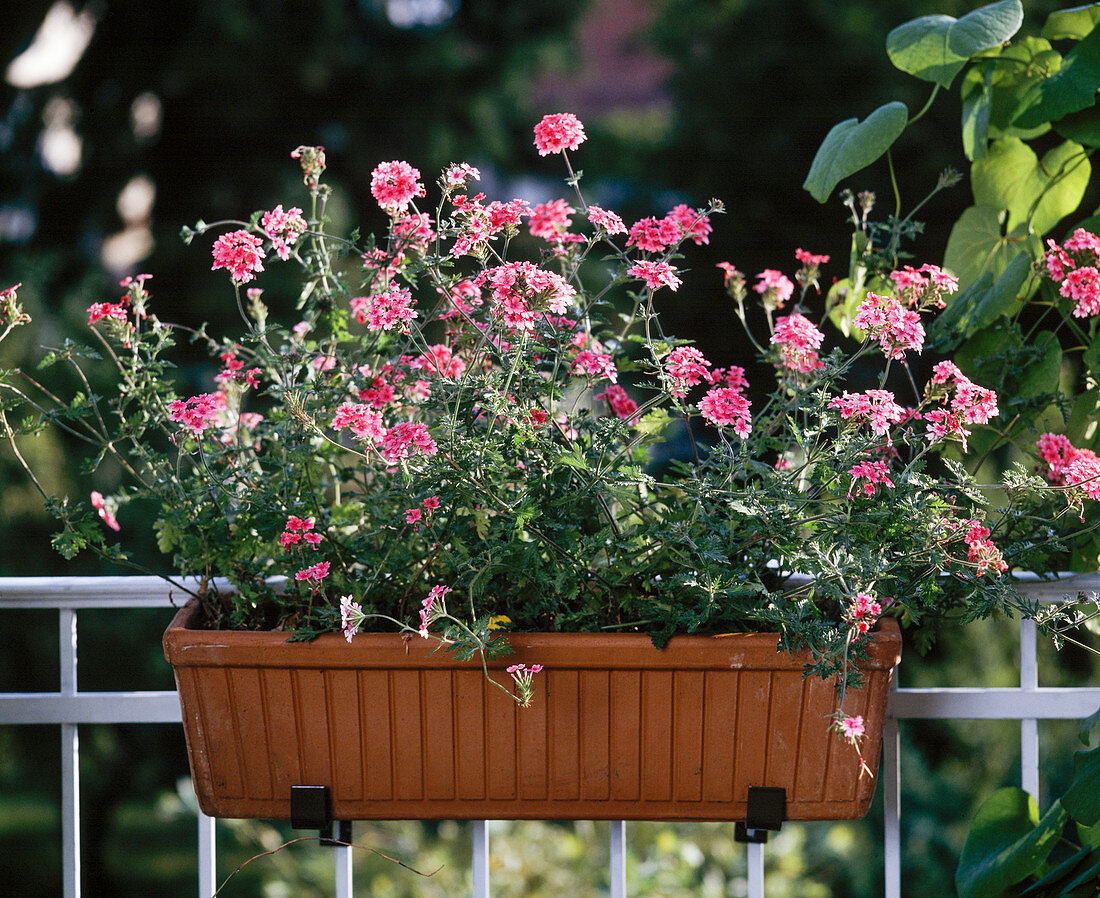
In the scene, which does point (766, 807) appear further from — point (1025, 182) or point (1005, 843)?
point (1025, 182)

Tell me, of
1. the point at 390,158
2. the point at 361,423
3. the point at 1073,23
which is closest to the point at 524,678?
the point at 361,423

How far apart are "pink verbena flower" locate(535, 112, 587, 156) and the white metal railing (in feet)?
2.15

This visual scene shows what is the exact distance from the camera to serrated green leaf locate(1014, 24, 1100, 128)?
3.38 feet

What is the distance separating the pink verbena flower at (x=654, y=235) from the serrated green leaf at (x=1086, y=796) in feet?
2.08

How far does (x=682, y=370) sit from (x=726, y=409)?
0.17 feet

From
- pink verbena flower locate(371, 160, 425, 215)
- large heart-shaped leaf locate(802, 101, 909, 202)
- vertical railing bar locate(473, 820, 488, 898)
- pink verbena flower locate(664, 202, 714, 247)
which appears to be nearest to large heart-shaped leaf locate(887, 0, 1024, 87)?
large heart-shaped leaf locate(802, 101, 909, 202)

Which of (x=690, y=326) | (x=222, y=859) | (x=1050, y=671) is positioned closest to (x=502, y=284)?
(x=1050, y=671)

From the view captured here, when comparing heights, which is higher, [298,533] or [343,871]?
[298,533]

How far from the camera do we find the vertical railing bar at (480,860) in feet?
3.51

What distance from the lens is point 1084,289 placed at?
3.22 ft

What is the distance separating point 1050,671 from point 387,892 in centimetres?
218

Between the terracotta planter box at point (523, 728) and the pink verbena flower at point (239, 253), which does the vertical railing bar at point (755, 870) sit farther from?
the pink verbena flower at point (239, 253)

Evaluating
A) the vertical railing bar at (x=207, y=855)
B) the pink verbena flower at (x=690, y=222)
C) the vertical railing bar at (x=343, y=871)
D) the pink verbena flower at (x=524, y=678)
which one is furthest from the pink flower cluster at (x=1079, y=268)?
the vertical railing bar at (x=207, y=855)

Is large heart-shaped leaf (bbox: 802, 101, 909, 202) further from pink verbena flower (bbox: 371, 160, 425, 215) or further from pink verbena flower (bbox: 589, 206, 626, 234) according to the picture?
pink verbena flower (bbox: 371, 160, 425, 215)
